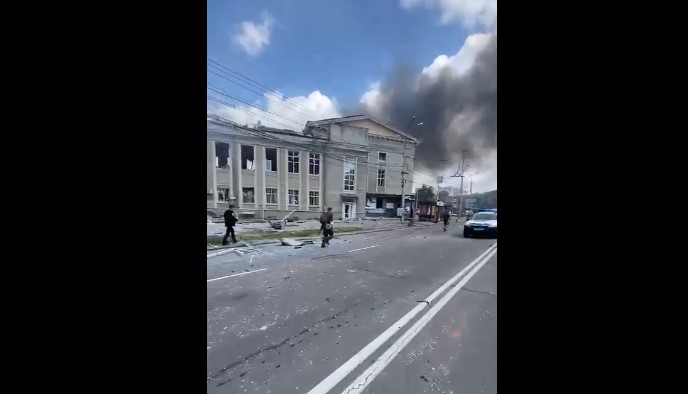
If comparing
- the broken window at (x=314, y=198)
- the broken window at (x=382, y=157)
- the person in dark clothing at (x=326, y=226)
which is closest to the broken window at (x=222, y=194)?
the broken window at (x=314, y=198)

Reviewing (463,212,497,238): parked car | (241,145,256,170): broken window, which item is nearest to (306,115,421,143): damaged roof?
(241,145,256,170): broken window

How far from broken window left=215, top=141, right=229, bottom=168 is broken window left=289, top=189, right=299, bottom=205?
0.46 meters

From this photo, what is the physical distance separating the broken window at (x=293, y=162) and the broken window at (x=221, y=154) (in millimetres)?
410

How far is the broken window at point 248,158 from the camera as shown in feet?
5.05

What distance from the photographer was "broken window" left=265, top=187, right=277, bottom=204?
168cm

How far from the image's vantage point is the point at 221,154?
52.6 inches

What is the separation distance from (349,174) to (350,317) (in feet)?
3.23

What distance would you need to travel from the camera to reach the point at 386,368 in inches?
40.3
